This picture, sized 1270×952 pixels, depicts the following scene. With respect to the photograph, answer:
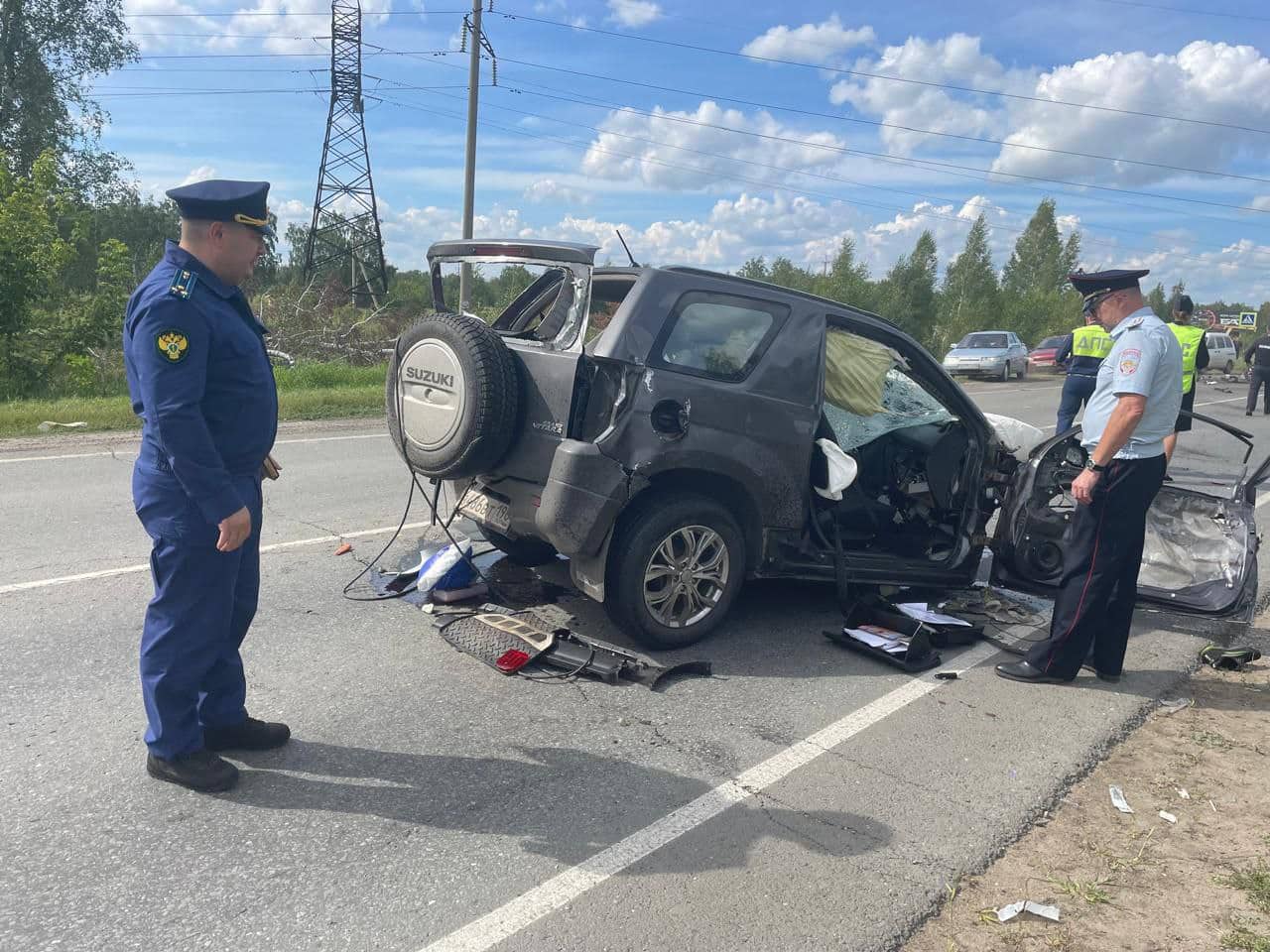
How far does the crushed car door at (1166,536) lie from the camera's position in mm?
5008

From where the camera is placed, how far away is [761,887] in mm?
2717

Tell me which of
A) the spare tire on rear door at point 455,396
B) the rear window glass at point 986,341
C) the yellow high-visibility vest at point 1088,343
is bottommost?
the spare tire on rear door at point 455,396

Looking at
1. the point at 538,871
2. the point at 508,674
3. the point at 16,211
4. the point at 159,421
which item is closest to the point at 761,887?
the point at 538,871

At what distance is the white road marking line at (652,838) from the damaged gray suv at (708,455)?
101 centimetres

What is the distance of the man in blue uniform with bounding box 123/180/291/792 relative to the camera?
9.17 ft

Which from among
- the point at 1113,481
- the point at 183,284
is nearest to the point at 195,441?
the point at 183,284

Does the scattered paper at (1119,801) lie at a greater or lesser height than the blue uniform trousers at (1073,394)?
lesser

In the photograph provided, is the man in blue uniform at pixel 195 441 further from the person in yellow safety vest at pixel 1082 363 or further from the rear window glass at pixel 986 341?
the rear window glass at pixel 986 341

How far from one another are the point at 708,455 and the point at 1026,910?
2.38 meters

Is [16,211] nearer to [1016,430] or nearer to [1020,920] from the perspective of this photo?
[1016,430]

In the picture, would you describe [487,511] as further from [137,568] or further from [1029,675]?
[1029,675]

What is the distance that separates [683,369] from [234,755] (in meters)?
2.57

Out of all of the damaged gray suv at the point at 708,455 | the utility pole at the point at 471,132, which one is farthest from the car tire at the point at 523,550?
the utility pole at the point at 471,132

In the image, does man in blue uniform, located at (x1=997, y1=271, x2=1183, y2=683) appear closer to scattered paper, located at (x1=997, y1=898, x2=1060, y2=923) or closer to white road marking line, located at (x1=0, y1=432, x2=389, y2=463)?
scattered paper, located at (x1=997, y1=898, x2=1060, y2=923)
